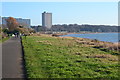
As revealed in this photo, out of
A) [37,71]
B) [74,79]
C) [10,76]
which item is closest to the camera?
[74,79]

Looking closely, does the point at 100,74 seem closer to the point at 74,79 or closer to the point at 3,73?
the point at 74,79

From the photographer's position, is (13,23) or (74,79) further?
(13,23)

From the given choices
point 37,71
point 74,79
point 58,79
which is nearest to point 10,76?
point 37,71

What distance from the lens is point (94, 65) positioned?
9.95 metres

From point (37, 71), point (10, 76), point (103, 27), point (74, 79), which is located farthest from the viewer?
point (103, 27)

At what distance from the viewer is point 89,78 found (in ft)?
24.4

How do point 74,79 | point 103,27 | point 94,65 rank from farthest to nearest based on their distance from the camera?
point 103,27, point 94,65, point 74,79

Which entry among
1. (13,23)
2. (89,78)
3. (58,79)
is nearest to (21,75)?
(58,79)

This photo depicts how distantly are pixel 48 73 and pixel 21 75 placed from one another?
3.40ft

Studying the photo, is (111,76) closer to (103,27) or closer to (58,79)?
(58,79)

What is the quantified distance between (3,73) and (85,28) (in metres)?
181

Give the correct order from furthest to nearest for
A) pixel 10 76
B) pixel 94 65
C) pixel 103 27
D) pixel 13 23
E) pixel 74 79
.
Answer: pixel 103 27
pixel 13 23
pixel 94 65
pixel 10 76
pixel 74 79

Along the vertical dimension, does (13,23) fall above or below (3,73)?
above

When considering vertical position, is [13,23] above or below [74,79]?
above
